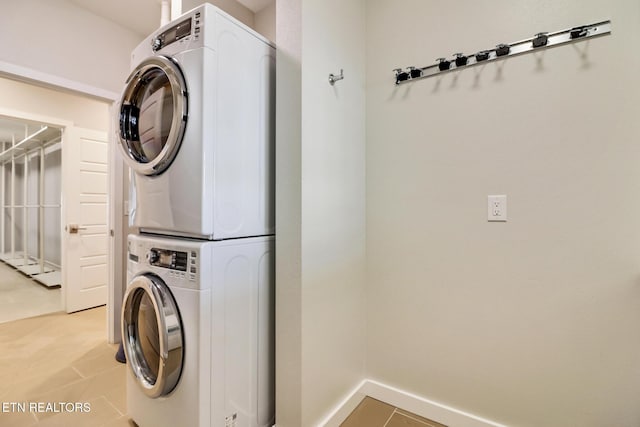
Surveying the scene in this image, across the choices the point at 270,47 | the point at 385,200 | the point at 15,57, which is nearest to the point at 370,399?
the point at 385,200

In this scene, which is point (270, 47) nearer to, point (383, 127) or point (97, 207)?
point (383, 127)

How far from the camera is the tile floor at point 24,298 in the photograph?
125 inches

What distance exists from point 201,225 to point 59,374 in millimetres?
1853

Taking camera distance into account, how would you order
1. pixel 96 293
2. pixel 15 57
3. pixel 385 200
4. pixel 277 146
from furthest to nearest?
pixel 96 293
pixel 15 57
pixel 385 200
pixel 277 146

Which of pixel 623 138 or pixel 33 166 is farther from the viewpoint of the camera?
pixel 33 166

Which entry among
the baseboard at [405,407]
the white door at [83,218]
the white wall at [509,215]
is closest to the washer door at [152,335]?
the baseboard at [405,407]

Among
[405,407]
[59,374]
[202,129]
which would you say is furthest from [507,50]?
[59,374]

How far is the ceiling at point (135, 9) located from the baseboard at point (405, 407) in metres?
2.72

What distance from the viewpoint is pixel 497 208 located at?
1431mm

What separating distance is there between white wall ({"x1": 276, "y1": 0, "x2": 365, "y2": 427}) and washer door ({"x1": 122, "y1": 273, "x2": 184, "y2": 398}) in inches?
17.5

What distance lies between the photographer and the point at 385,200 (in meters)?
1.75

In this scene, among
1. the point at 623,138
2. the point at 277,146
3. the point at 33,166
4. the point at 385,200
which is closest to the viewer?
the point at 623,138

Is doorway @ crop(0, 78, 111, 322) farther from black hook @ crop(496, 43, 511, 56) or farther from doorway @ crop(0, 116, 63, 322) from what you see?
black hook @ crop(496, 43, 511, 56)

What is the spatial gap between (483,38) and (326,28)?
2.55ft
